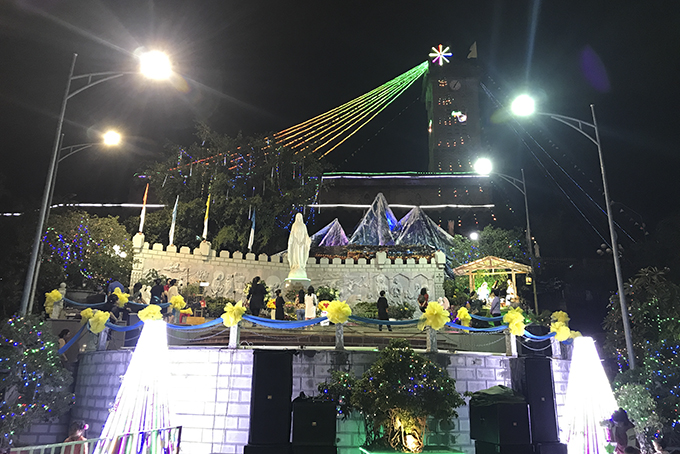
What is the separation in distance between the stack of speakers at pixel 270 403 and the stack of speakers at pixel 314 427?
0.19m

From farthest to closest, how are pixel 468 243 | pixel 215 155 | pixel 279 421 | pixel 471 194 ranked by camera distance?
pixel 471 194 → pixel 468 243 → pixel 215 155 → pixel 279 421

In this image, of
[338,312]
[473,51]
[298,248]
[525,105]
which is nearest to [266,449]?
[338,312]

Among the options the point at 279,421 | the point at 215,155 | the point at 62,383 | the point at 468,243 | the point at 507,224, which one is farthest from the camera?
the point at 507,224

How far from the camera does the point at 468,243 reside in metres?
30.2

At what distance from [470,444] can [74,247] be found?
1826cm

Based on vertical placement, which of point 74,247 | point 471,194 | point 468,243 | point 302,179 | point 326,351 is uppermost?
point 471,194

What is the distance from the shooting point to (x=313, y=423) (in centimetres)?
845

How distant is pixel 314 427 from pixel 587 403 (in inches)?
222

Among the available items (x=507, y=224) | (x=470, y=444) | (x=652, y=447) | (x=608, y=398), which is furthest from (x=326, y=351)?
(x=507, y=224)

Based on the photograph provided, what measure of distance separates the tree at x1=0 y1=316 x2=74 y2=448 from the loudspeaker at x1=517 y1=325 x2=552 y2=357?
9.51 meters

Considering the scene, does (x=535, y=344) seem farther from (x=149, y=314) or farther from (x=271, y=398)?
(x=149, y=314)

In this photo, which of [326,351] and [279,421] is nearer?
[279,421]

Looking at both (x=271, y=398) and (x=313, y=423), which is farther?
(x=313, y=423)

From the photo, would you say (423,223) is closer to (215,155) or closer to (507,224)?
(507,224)
